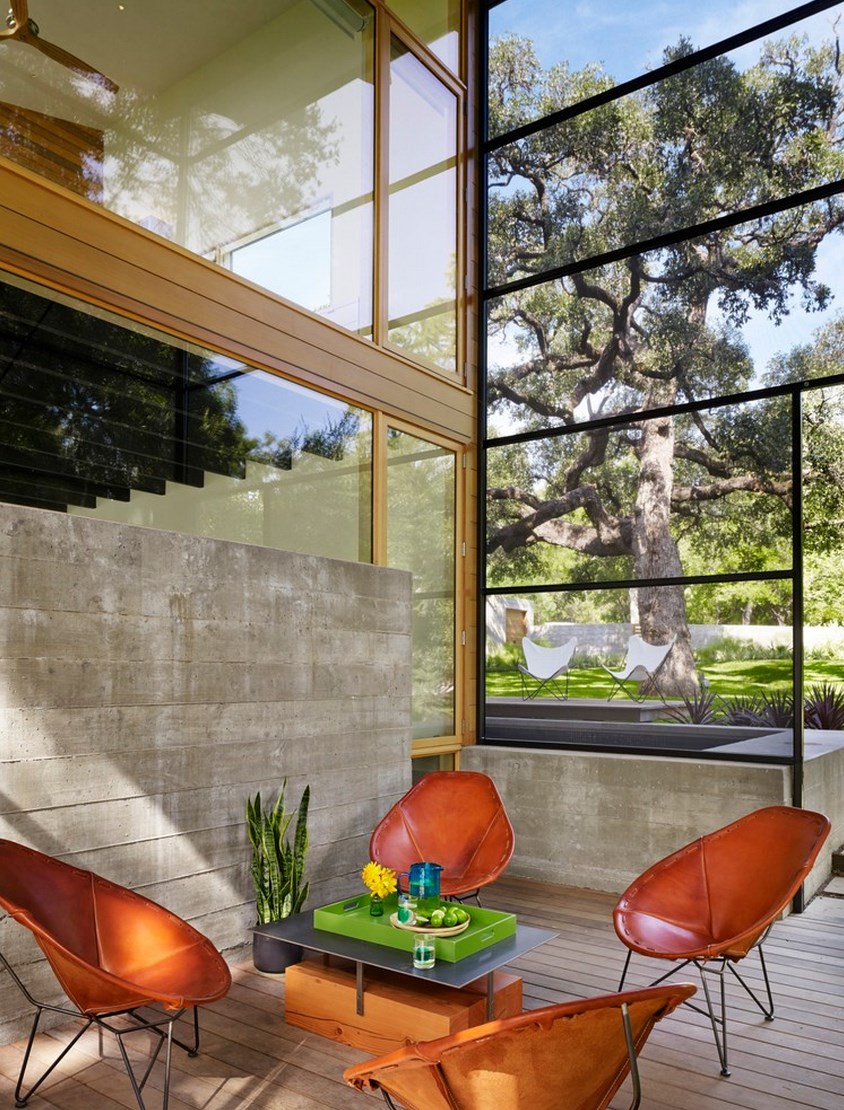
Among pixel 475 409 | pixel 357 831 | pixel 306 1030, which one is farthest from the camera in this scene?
pixel 475 409

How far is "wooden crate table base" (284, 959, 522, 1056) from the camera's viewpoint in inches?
124

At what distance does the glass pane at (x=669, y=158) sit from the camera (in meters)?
5.48

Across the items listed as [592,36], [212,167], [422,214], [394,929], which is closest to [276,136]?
[212,167]

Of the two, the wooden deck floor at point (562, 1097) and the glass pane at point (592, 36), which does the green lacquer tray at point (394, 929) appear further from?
the glass pane at point (592, 36)

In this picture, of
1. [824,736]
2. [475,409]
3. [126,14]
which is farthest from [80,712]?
[824,736]

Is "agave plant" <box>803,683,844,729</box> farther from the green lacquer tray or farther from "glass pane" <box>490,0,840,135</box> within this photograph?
"glass pane" <box>490,0,840,135</box>

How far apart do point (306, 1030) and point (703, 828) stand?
2.68 m

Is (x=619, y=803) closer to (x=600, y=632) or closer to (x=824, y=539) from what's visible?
(x=600, y=632)

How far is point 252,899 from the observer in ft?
14.5

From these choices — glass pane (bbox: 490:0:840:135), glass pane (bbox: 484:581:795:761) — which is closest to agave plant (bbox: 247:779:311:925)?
glass pane (bbox: 484:581:795:761)

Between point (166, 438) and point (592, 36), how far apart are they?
171 inches

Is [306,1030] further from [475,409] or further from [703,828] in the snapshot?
[475,409]

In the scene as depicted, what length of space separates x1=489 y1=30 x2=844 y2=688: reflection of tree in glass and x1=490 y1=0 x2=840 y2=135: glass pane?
0.04m

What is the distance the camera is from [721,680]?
5.42 m
